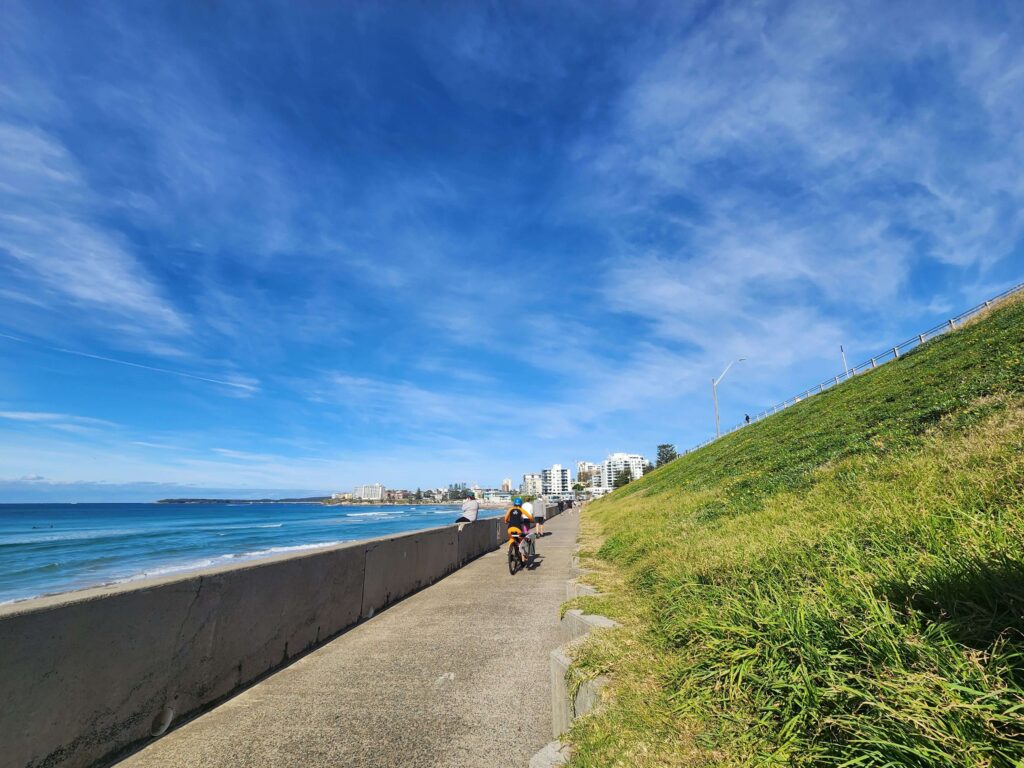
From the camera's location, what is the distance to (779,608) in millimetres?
3014

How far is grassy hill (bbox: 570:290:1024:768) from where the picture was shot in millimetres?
1937

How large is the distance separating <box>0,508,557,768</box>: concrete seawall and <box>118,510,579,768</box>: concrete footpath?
223 millimetres

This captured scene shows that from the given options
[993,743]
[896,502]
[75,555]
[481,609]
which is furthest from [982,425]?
[75,555]

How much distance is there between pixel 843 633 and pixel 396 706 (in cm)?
340

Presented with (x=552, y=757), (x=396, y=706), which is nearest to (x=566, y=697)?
(x=552, y=757)

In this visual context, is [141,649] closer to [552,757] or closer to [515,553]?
[552,757]

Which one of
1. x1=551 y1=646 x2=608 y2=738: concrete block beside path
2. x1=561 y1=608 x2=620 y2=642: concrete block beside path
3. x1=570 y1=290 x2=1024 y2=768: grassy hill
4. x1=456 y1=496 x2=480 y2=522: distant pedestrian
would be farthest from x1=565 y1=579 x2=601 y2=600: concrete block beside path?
x1=456 y1=496 x2=480 y2=522: distant pedestrian

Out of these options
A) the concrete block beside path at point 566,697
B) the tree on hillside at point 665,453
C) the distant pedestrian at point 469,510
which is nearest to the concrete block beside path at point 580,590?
the concrete block beside path at point 566,697

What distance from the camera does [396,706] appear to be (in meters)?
4.03

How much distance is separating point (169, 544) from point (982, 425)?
140 feet

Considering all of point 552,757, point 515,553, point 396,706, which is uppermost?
point 515,553

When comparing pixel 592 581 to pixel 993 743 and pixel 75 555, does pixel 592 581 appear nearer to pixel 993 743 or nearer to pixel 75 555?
pixel 993 743

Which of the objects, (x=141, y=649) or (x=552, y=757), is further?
(x=141, y=649)

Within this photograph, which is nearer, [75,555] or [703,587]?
[703,587]
